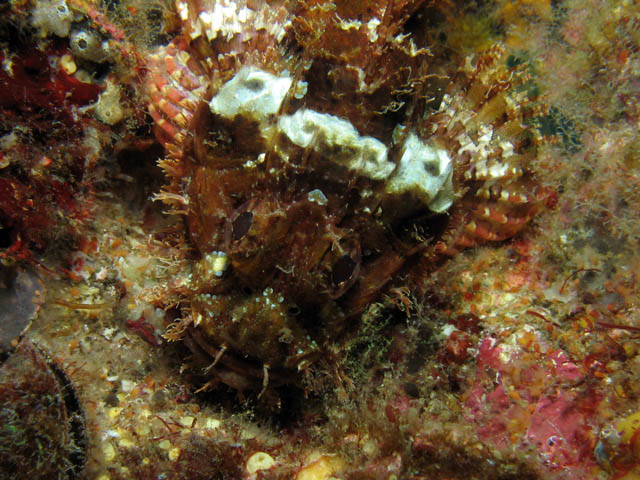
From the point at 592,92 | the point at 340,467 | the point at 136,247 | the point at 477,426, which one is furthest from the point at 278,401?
the point at 592,92

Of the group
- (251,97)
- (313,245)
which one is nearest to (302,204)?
(313,245)

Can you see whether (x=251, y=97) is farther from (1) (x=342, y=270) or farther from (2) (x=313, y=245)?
(1) (x=342, y=270)

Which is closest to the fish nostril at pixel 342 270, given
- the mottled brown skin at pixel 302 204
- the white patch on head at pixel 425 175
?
the mottled brown skin at pixel 302 204

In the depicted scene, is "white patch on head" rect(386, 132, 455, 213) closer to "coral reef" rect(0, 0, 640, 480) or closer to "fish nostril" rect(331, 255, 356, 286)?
"coral reef" rect(0, 0, 640, 480)

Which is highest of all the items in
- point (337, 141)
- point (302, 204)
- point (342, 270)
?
point (337, 141)

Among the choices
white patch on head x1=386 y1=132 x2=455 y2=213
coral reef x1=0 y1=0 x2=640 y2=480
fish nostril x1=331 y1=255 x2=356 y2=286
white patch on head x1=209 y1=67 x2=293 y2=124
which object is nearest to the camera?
coral reef x1=0 y1=0 x2=640 y2=480

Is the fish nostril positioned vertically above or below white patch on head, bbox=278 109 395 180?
below

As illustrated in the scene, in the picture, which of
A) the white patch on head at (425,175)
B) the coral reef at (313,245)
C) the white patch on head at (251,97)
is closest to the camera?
the coral reef at (313,245)

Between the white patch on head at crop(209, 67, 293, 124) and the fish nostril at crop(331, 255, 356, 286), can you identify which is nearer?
the fish nostril at crop(331, 255, 356, 286)

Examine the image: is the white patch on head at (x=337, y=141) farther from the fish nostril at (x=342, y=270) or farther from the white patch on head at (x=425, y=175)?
the fish nostril at (x=342, y=270)

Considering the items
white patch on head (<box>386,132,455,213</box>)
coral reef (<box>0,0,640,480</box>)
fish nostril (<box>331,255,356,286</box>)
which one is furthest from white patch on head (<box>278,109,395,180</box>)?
fish nostril (<box>331,255,356,286</box>)
